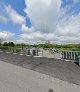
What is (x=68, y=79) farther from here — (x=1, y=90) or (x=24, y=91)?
(x=1, y=90)

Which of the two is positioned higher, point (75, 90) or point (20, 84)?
point (75, 90)

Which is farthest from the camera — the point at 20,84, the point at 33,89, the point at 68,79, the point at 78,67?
the point at 20,84

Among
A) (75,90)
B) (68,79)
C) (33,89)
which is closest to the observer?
(75,90)

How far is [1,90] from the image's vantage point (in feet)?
35.1

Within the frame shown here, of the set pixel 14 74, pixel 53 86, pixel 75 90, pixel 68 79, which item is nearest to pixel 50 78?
pixel 53 86

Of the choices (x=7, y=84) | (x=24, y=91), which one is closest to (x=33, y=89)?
(x=24, y=91)

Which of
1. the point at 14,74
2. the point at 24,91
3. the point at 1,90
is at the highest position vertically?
the point at 14,74

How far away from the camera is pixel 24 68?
908cm

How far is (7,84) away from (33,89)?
374cm

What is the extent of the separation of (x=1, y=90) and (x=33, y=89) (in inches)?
161

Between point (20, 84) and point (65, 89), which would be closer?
point (65, 89)

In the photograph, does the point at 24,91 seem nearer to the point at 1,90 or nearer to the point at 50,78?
the point at 50,78

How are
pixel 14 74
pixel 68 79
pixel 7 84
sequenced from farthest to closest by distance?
pixel 7 84, pixel 14 74, pixel 68 79

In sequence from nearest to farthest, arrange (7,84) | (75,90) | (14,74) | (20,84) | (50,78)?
(75,90) → (50,78) → (20,84) → (14,74) → (7,84)
